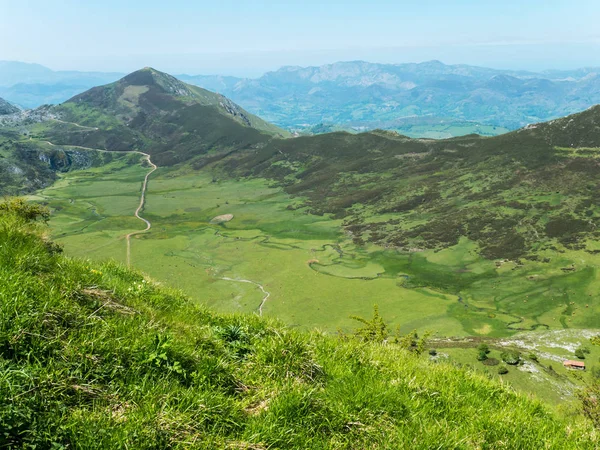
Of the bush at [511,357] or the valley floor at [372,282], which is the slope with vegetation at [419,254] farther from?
the bush at [511,357]

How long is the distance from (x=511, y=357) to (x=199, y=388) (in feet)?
278

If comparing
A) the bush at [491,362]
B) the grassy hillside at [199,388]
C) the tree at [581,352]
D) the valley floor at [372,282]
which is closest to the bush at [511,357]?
the bush at [491,362]

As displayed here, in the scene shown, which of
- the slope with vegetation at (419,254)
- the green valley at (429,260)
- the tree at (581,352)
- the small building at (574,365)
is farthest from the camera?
the slope with vegetation at (419,254)

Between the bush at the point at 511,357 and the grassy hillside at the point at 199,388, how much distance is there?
260 ft

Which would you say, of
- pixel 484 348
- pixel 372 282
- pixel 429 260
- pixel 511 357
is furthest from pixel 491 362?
pixel 429 260

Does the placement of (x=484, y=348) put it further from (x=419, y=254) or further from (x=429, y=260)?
(x=419, y=254)

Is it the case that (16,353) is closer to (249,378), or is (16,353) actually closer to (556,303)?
(249,378)

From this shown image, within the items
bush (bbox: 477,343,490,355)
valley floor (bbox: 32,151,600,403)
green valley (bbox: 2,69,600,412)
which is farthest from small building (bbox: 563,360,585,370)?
bush (bbox: 477,343,490,355)

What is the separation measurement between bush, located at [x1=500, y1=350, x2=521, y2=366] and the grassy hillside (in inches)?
3117

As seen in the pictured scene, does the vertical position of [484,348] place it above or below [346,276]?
above

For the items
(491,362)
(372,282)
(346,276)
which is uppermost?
(491,362)

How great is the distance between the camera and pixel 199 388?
5332 millimetres

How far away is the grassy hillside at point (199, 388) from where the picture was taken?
173 inches

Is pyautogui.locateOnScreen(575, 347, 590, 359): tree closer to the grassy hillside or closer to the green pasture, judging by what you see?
the green pasture
